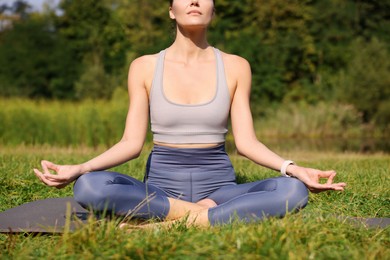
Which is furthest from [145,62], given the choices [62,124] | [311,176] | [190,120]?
[62,124]

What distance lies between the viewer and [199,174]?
2.95 metres

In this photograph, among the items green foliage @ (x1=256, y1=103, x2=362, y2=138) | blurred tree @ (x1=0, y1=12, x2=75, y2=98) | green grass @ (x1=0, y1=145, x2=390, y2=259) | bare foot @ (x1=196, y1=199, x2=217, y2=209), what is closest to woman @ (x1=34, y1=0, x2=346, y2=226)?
bare foot @ (x1=196, y1=199, x2=217, y2=209)

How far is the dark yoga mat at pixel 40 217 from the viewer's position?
2.85m

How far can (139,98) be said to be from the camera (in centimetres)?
308

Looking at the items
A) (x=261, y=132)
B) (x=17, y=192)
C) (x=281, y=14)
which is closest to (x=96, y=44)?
(x=281, y=14)

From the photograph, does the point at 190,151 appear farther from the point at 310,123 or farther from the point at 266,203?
the point at 310,123

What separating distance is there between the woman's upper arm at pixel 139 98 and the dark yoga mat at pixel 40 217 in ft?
1.58

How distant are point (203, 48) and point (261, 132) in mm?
13458

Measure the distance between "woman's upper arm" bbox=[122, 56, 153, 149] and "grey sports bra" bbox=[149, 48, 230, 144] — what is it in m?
0.07

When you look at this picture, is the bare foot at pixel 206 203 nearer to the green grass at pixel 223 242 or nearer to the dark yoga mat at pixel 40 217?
the green grass at pixel 223 242

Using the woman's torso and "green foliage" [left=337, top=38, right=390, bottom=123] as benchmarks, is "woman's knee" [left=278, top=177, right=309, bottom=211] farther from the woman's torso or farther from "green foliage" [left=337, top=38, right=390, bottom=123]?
"green foliage" [left=337, top=38, right=390, bottom=123]

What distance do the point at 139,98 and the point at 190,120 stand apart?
310mm

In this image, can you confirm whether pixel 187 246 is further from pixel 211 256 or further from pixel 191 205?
pixel 191 205

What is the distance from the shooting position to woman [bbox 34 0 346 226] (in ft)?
8.82
